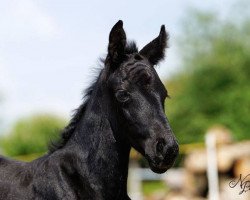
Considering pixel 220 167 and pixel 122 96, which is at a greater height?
pixel 122 96

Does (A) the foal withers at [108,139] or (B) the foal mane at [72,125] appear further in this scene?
(B) the foal mane at [72,125]

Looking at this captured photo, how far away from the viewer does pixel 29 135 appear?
4525 centimetres

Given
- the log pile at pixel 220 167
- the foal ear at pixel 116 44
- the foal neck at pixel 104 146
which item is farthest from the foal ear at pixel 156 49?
the log pile at pixel 220 167

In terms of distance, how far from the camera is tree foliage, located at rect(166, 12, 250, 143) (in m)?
36.9

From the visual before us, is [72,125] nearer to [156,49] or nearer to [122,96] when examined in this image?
[122,96]

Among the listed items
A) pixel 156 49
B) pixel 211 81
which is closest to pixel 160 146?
pixel 156 49

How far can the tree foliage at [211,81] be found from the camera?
36.9m

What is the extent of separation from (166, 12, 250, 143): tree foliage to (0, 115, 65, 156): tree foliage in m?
7.92

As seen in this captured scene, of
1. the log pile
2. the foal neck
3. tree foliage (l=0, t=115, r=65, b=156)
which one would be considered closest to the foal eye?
the foal neck

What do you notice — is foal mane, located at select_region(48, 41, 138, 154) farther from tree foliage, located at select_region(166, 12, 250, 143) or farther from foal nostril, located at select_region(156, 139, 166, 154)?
tree foliage, located at select_region(166, 12, 250, 143)

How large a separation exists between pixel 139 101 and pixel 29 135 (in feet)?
136

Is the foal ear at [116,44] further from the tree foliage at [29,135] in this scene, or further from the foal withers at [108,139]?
the tree foliage at [29,135]

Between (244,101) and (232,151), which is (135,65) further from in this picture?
(244,101)

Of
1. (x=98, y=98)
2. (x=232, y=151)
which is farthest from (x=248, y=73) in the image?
(x=98, y=98)
